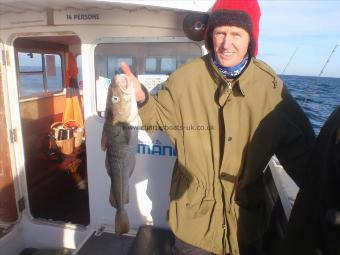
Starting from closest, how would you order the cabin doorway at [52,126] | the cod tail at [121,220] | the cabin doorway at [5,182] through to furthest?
the cod tail at [121,220] → the cabin doorway at [5,182] → the cabin doorway at [52,126]

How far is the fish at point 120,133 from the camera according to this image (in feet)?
7.04

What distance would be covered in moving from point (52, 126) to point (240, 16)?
17.2 ft

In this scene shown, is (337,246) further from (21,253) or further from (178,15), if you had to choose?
(21,253)

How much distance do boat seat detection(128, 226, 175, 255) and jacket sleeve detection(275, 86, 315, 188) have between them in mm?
1649

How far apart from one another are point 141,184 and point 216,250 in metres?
1.75

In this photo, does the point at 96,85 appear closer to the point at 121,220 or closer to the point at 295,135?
the point at 121,220

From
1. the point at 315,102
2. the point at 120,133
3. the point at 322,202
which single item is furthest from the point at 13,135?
the point at 315,102

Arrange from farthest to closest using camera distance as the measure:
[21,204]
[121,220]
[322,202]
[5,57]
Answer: [21,204] < [5,57] < [121,220] < [322,202]

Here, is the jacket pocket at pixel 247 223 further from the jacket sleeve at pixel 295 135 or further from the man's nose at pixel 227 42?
the man's nose at pixel 227 42

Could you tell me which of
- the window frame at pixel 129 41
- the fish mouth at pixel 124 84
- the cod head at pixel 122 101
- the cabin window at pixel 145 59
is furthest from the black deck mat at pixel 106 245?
the fish mouth at pixel 124 84

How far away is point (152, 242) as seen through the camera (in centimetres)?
371

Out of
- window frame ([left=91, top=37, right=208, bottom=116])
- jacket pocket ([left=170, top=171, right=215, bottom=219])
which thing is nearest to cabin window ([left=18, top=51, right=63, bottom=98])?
window frame ([left=91, top=37, right=208, bottom=116])

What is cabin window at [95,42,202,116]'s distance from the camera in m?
3.72

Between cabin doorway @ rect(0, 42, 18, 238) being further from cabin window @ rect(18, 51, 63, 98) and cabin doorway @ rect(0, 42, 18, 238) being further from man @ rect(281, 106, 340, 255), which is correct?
man @ rect(281, 106, 340, 255)
